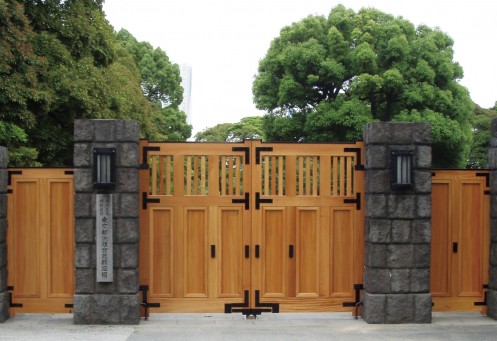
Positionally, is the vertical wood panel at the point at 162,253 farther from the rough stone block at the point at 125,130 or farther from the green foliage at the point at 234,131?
the green foliage at the point at 234,131

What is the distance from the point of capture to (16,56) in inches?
553

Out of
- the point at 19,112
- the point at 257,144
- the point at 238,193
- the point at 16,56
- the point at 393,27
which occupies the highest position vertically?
the point at 393,27

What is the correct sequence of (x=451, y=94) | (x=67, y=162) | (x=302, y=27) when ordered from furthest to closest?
(x=302, y=27)
(x=451, y=94)
(x=67, y=162)

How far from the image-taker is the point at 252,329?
7.66m

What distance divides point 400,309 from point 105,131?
14.1 feet

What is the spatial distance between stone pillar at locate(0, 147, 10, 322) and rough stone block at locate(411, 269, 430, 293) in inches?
203

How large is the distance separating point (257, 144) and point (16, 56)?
8.23 m

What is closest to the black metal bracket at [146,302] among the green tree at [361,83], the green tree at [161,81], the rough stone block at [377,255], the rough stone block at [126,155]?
the rough stone block at [126,155]

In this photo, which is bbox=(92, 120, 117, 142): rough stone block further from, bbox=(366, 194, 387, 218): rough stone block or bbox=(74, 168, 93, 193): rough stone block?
bbox=(366, 194, 387, 218): rough stone block

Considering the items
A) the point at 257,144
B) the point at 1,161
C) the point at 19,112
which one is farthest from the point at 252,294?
the point at 19,112

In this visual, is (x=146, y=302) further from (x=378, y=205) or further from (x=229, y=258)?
(x=378, y=205)

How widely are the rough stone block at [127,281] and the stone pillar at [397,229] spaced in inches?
115

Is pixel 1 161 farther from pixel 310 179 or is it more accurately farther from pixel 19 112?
pixel 19 112

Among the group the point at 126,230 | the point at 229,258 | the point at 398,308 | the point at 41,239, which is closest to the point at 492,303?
the point at 398,308
